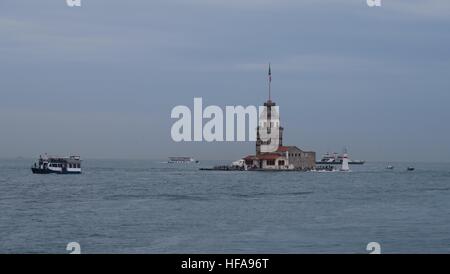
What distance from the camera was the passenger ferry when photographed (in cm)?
7338

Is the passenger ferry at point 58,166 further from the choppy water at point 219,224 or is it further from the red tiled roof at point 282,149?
the choppy water at point 219,224

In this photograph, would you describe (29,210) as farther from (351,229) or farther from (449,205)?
(449,205)

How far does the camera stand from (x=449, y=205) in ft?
114

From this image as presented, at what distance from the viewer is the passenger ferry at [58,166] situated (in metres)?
73.4

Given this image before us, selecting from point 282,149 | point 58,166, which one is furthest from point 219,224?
point 282,149

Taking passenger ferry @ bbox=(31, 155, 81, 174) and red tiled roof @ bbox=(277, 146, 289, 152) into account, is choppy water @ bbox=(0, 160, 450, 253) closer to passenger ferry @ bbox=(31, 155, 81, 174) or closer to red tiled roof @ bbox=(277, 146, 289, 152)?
passenger ferry @ bbox=(31, 155, 81, 174)

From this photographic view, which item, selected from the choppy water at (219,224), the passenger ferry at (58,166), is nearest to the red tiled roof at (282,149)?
the passenger ferry at (58,166)

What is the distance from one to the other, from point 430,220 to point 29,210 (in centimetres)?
1724

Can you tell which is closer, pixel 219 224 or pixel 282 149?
pixel 219 224

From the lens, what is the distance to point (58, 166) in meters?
73.8

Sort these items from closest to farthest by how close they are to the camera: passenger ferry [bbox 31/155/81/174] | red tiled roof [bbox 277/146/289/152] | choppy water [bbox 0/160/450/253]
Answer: choppy water [bbox 0/160/450/253], passenger ferry [bbox 31/155/81/174], red tiled roof [bbox 277/146/289/152]

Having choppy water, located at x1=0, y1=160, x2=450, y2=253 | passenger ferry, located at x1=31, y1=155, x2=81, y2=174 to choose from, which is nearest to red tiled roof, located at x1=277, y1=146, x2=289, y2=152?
passenger ferry, located at x1=31, y1=155, x2=81, y2=174

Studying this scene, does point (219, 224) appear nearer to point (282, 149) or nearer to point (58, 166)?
point (58, 166)
